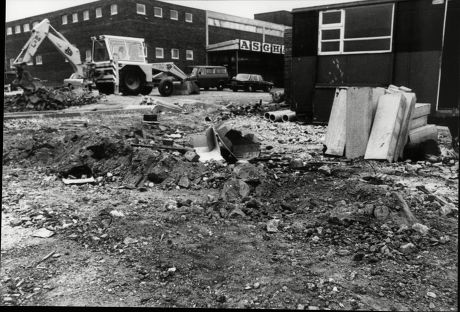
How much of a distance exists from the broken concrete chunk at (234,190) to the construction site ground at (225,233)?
20mm

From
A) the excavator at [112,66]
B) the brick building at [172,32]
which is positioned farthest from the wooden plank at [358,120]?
the brick building at [172,32]

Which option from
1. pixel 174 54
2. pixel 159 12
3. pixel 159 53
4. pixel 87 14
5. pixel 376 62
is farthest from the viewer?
pixel 174 54

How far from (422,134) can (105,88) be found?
49.2 feet

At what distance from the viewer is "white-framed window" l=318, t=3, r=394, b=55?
11.7 meters

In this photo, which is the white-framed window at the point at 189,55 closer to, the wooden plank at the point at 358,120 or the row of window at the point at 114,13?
the row of window at the point at 114,13

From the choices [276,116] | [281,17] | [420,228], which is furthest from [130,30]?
[420,228]

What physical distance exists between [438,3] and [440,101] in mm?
2587

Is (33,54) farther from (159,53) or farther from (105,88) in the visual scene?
(159,53)

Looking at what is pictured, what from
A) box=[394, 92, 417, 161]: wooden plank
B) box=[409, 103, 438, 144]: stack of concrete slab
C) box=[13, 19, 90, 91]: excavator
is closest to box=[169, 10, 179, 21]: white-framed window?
box=[13, 19, 90, 91]: excavator

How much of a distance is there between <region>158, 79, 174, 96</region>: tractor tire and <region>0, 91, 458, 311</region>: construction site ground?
42.3 feet

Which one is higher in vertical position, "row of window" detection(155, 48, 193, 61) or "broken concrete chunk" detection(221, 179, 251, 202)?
"row of window" detection(155, 48, 193, 61)

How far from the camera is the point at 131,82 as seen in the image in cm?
1914

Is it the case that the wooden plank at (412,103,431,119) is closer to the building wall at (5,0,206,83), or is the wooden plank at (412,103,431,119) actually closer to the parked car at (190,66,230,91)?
the parked car at (190,66,230,91)

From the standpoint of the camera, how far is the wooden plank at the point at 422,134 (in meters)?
7.16
